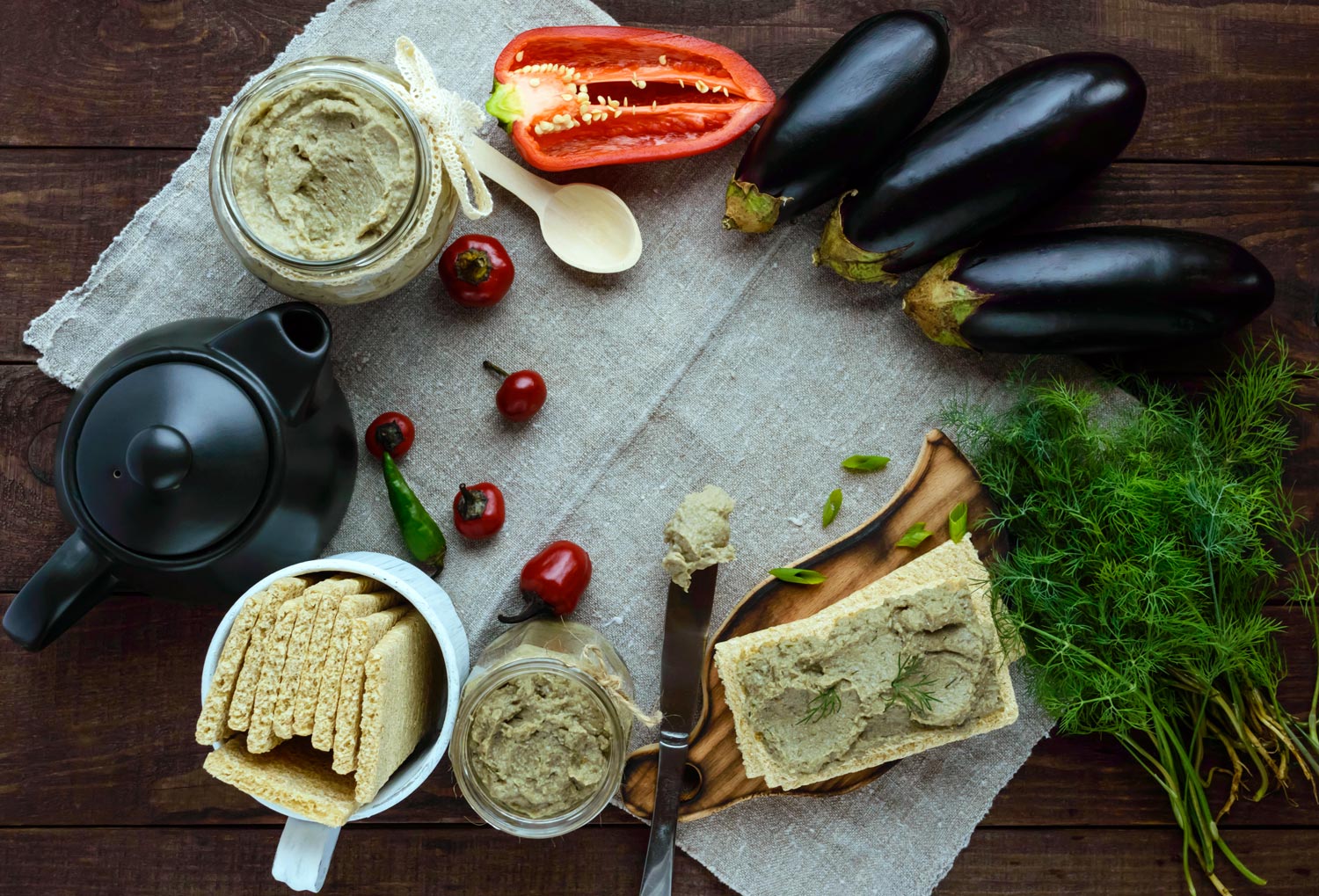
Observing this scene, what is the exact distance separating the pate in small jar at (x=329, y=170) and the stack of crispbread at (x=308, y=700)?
0.51 meters

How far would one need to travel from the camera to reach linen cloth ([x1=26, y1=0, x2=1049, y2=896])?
5.95 feet

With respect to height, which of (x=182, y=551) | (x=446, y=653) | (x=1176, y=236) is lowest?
(x=446, y=653)

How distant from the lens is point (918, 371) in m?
1.85

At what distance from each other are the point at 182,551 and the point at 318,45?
1033 millimetres

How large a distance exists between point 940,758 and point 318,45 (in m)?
1.88

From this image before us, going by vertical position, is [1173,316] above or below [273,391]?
above

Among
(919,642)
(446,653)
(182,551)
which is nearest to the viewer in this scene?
(182,551)

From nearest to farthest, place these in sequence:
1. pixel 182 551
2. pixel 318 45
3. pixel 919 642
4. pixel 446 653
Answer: pixel 182 551
pixel 446 653
pixel 919 642
pixel 318 45

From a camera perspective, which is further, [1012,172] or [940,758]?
[940,758]

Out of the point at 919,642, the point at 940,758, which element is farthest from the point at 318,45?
the point at 940,758

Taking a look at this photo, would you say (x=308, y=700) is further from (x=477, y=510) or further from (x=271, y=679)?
(x=477, y=510)

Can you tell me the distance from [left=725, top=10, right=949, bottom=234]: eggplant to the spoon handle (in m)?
0.39

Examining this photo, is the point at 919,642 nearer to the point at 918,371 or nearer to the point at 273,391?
the point at 918,371

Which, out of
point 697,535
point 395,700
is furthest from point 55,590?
point 697,535
